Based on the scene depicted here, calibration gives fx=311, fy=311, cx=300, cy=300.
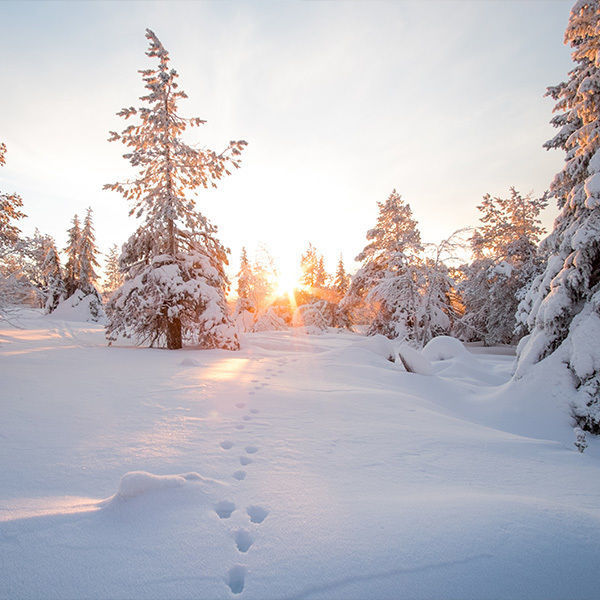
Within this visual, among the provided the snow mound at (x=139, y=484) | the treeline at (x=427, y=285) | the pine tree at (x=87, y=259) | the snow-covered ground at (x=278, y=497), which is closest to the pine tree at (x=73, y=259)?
the pine tree at (x=87, y=259)

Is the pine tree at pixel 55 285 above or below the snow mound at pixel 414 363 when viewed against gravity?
above

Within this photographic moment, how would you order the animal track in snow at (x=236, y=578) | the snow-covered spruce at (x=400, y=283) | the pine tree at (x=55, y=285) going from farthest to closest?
the pine tree at (x=55, y=285), the snow-covered spruce at (x=400, y=283), the animal track in snow at (x=236, y=578)

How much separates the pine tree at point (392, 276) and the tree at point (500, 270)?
3.06 m

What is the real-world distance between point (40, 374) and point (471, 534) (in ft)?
21.0

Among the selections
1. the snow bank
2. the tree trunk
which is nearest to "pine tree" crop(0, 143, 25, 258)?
the tree trunk

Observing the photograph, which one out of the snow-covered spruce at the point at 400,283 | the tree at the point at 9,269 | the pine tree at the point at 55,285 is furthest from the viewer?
the pine tree at the point at 55,285

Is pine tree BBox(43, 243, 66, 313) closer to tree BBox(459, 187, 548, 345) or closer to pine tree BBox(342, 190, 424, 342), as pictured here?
pine tree BBox(342, 190, 424, 342)

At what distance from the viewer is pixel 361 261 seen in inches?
736

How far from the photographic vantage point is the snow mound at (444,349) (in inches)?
404

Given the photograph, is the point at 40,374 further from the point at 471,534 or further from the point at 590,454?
the point at 590,454

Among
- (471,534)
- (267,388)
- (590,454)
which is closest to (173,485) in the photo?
(471,534)

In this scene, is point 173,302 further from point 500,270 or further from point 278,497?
point 500,270

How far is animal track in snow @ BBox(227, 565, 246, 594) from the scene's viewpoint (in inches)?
52.6

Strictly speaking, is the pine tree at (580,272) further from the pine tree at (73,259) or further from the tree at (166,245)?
the pine tree at (73,259)
